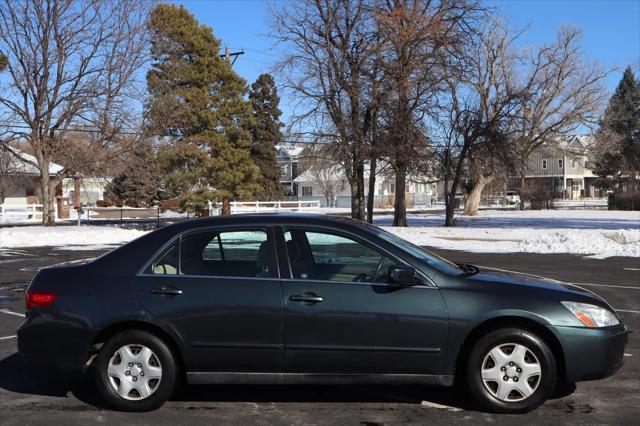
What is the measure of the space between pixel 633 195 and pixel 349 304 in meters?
49.8

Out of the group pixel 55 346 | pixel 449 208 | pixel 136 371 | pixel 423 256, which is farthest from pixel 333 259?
pixel 449 208

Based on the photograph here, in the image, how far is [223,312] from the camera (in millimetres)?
5008

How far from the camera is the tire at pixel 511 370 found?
195 inches

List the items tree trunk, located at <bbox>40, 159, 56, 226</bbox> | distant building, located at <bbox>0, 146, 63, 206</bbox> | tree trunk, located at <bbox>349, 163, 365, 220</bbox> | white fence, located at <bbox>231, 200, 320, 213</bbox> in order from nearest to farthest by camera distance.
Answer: tree trunk, located at <bbox>40, 159, 56, 226</bbox> → tree trunk, located at <bbox>349, 163, 365, 220</bbox> → distant building, located at <bbox>0, 146, 63, 206</bbox> → white fence, located at <bbox>231, 200, 320, 213</bbox>

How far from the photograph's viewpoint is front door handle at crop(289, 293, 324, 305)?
196 inches

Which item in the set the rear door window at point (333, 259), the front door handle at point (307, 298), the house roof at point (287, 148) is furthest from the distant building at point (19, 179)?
the front door handle at point (307, 298)

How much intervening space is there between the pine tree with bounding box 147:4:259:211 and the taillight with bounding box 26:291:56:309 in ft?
84.5

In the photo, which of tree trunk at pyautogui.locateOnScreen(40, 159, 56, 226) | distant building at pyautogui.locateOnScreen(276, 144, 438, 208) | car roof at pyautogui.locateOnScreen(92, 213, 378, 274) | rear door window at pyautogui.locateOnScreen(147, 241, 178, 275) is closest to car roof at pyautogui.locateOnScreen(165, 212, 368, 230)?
car roof at pyautogui.locateOnScreen(92, 213, 378, 274)

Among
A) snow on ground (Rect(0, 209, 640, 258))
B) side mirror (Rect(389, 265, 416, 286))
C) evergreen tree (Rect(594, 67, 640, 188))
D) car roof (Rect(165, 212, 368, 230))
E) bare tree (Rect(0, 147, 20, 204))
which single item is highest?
evergreen tree (Rect(594, 67, 640, 188))

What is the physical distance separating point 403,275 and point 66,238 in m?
22.1

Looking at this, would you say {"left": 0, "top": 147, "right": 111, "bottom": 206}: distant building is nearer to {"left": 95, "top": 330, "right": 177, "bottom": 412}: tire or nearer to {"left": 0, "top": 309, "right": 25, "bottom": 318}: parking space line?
{"left": 0, "top": 309, "right": 25, "bottom": 318}: parking space line

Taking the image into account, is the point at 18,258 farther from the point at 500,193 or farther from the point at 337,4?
the point at 500,193

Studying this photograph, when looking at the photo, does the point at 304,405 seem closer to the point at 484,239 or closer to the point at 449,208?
the point at 484,239

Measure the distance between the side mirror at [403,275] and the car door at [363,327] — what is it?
6 centimetres
